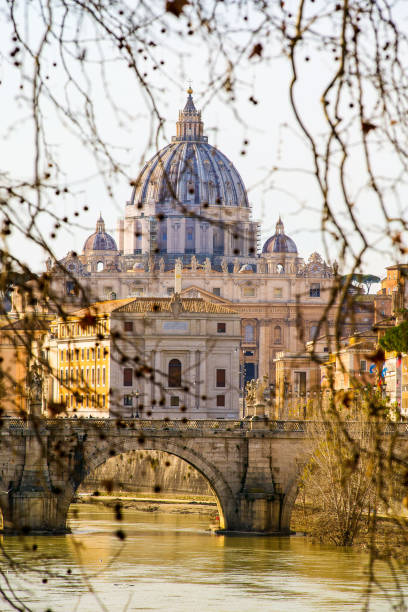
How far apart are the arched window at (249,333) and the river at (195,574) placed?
75.7m

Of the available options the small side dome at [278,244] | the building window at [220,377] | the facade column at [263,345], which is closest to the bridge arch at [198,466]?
the building window at [220,377]

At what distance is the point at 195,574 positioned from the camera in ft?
119

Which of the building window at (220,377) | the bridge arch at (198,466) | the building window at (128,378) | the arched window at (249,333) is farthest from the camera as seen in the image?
the arched window at (249,333)

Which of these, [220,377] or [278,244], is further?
[278,244]

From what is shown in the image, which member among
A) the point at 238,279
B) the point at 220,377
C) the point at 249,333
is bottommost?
the point at 220,377

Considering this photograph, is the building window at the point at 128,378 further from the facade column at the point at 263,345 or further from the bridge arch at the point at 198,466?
the facade column at the point at 263,345

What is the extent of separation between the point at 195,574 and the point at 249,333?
286 ft

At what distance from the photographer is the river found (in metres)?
31.5

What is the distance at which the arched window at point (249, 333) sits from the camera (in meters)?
123

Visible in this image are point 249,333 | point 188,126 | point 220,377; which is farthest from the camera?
point 188,126

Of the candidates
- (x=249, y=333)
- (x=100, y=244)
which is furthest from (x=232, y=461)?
(x=100, y=244)

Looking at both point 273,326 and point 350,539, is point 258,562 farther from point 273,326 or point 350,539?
point 273,326

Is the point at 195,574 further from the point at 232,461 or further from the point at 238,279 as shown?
the point at 238,279

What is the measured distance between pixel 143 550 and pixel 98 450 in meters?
A: 5.90
